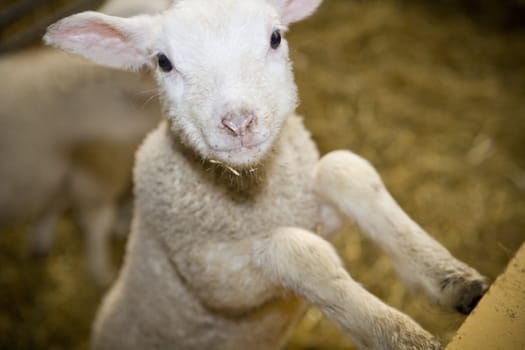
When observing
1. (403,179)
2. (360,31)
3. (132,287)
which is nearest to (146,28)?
(132,287)

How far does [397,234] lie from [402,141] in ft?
8.09

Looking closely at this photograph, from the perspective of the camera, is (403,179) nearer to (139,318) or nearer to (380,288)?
(380,288)

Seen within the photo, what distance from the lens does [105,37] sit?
211 centimetres

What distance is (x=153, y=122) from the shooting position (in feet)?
12.8

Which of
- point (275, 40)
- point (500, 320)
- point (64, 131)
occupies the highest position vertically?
point (275, 40)

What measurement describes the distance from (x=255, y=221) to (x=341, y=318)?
0.58 meters

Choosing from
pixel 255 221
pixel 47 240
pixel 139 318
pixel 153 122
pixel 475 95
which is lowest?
pixel 47 240

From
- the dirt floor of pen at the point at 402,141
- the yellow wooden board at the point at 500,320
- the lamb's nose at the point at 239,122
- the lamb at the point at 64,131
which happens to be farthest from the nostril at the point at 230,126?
the lamb at the point at 64,131

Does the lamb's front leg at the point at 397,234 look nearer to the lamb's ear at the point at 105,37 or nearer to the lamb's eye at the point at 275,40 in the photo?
the lamb's eye at the point at 275,40

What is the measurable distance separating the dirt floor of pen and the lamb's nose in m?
1.78

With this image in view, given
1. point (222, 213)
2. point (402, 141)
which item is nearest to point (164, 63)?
point (222, 213)

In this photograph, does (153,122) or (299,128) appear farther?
(153,122)

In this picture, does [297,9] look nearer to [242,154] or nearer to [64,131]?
[242,154]

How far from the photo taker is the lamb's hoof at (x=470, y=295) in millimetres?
1771
